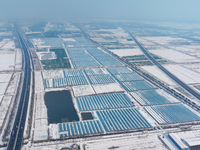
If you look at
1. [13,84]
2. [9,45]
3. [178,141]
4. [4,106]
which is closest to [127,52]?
[13,84]

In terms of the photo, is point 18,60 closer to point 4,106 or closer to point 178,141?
point 4,106

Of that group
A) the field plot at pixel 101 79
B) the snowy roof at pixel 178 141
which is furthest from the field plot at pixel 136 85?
the snowy roof at pixel 178 141

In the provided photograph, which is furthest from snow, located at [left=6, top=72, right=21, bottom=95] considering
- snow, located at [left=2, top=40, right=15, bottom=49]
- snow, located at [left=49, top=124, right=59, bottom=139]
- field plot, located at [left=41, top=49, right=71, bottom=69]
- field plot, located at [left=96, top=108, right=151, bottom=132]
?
snow, located at [left=2, top=40, right=15, bottom=49]

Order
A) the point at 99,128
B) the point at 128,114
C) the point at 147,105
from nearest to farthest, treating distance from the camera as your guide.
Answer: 1. the point at 99,128
2. the point at 128,114
3. the point at 147,105

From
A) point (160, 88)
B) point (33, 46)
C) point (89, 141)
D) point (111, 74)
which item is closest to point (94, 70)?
point (111, 74)

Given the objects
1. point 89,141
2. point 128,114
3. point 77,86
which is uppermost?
point 77,86

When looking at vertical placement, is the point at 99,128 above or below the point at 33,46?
below

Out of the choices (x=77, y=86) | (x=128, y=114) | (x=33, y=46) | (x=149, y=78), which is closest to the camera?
(x=128, y=114)

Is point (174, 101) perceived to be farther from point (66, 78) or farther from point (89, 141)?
point (66, 78)
